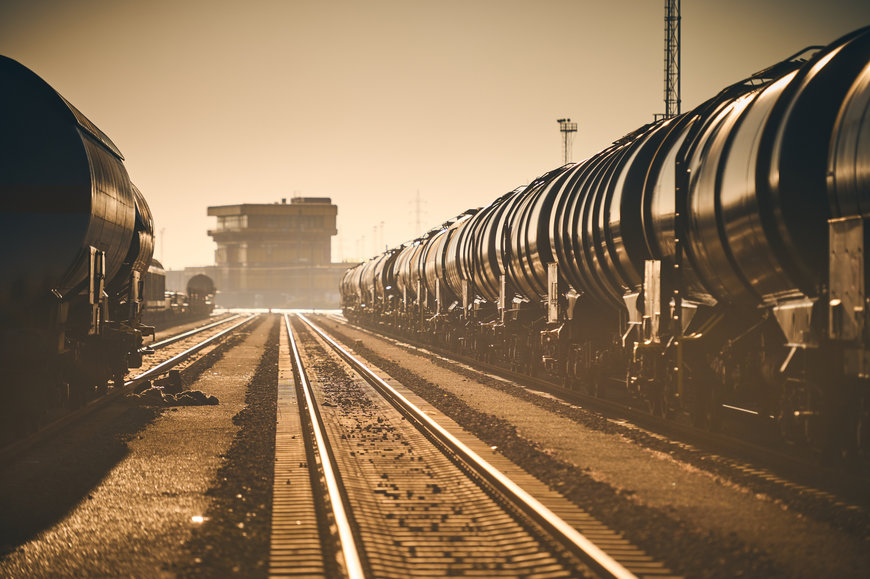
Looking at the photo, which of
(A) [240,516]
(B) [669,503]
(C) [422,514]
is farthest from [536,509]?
(A) [240,516]

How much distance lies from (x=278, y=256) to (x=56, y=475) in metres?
140

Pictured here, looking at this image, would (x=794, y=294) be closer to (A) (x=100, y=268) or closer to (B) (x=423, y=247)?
(A) (x=100, y=268)

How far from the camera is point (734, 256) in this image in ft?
28.6

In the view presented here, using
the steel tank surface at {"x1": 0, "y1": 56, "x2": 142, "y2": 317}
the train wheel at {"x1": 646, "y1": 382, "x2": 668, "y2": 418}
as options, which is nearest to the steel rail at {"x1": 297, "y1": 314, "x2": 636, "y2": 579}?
the train wheel at {"x1": 646, "y1": 382, "x2": 668, "y2": 418}

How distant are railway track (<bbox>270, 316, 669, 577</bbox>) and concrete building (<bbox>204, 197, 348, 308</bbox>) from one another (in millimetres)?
132999

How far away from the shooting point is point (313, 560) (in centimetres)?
557

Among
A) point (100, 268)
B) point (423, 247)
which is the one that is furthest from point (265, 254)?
point (100, 268)

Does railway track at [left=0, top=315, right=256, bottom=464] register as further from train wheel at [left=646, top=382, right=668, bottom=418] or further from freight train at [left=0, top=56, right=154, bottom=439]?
train wheel at [left=646, top=382, right=668, bottom=418]

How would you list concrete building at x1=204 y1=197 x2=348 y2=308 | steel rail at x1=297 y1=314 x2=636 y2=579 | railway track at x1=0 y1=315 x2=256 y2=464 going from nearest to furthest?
steel rail at x1=297 y1=314 x2=636 y2=579 → railway track at x1=0 y1=315 x2=256 y2=464 → concrete building at x1=204 y1=197 x2=348 y2=308

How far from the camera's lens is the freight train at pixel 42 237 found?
10539mm

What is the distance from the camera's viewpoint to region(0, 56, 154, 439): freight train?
34.6 feet

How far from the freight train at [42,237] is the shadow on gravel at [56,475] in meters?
0.88

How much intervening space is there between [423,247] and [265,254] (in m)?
115

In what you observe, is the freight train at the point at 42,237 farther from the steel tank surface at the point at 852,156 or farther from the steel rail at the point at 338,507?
the steel tank surface at the point at 852,156
